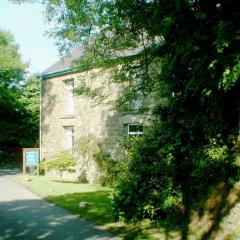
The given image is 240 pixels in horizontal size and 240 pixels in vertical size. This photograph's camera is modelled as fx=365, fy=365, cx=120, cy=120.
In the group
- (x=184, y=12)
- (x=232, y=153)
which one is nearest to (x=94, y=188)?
(x=232, y=153)

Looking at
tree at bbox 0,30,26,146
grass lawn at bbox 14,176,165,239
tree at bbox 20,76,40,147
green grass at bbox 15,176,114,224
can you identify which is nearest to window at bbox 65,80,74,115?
grass lawn at bbox 14,176,165,239

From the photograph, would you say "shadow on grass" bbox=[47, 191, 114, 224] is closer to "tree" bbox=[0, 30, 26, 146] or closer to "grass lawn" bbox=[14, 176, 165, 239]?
"grass lawn" bbox=[14, 176, 165, 239]

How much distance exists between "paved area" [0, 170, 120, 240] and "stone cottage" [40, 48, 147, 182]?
257 inches

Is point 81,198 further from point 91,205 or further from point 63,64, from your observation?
point 63,64

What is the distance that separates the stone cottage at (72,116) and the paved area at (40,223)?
652cm

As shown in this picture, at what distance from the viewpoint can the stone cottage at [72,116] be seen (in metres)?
18.8

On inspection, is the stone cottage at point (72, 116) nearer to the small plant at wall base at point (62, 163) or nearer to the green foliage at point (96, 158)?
the green foliage at point (96, 158)

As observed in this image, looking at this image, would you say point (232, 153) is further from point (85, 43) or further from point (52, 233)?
point (85, 43)

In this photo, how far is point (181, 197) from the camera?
29.0 ft

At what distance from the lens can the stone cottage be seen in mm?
18781

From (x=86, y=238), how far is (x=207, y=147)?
3.41 metres

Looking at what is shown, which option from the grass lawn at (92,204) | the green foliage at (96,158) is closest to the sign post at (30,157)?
the grass lawn at (92,204)

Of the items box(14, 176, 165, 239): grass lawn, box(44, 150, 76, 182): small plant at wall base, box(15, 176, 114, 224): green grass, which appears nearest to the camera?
box(14, 176, 165, 239): grass lawn

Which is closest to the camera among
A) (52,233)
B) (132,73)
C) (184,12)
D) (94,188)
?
(184,12)
